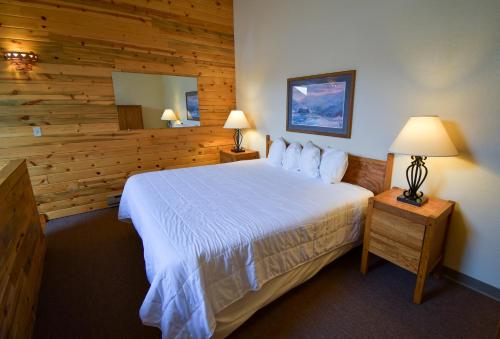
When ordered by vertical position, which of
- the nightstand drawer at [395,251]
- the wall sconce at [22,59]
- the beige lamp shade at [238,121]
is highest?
the wall sconce at [22,59]

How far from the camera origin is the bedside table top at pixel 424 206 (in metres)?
1.70

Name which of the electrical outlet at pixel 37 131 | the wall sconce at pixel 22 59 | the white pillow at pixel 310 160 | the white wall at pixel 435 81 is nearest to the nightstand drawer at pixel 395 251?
the white wall at pixel 435 81

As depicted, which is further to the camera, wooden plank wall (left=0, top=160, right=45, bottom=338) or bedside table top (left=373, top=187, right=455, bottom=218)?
bedside table top (left=373, top=187, right=455, bottom=218)

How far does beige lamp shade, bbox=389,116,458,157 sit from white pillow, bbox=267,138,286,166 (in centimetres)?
153

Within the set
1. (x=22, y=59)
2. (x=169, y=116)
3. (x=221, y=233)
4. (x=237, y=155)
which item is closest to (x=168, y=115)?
(x=169, y=116)

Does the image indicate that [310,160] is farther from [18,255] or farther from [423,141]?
[18,255]

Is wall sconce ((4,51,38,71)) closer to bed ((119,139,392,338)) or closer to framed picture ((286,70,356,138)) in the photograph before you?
bed ((119,139,392,338))

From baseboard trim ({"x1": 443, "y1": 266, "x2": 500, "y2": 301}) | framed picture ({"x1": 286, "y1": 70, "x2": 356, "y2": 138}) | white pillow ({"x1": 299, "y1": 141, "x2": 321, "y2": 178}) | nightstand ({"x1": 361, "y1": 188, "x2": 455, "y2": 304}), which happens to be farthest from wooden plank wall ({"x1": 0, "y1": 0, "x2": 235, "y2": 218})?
baseboard trim ({"x1": 443, "y1": 266, "x2": 500, "y2": 301})

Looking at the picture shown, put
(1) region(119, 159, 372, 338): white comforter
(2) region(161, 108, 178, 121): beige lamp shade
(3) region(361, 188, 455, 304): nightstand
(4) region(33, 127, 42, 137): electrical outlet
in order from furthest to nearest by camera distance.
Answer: (2) region(161, 108, 178, 121): beige lamp shade → (4) region(33, 127, 42, 137): electrical outlet → (3) region(361, 188, 455, 304): nightstand → (1) region(119, 159, 372, 338): white comforter

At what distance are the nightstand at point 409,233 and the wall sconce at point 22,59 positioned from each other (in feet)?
12.2

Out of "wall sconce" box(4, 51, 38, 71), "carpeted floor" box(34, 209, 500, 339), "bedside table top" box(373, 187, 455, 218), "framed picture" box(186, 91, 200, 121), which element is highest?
"wall sconce" box(4, 51, 38, 71)

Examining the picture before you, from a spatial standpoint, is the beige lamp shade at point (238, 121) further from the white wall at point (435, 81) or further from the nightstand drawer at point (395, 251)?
the nightstand drawer at point (395, 251)

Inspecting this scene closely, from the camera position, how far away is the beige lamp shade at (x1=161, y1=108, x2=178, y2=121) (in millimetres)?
3779

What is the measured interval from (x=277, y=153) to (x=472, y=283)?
7.15 ft
